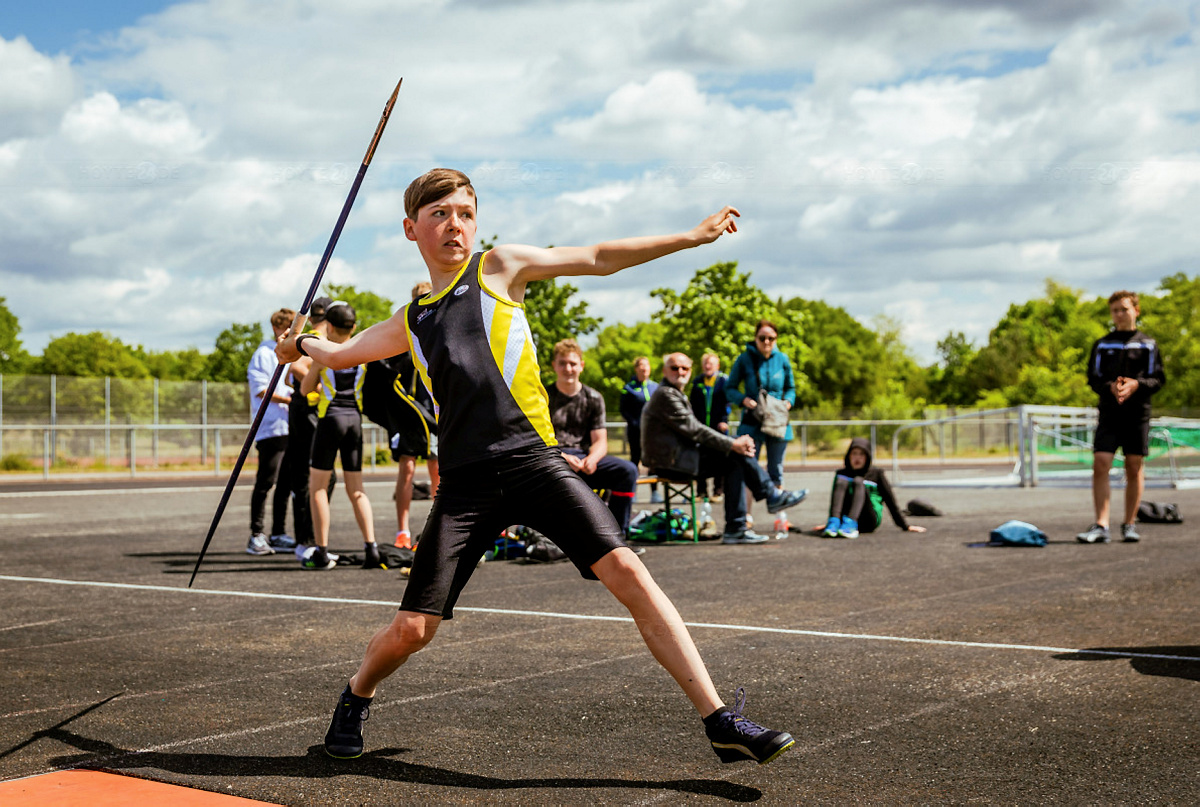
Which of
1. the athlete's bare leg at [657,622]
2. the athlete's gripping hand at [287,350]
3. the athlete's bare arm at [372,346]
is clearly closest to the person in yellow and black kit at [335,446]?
the athlete's gripping hand at [287,350]

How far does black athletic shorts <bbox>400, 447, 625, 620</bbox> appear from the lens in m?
3.61

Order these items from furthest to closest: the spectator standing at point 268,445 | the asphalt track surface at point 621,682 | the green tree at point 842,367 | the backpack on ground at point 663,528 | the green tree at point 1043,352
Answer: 1. the green tree at point 842,367
2. the green tree at point 1043,352
3. the backpack on ground at point 663,528
4. the spectator standing at point 268,445
5. the asphalt track surface at point 621,682

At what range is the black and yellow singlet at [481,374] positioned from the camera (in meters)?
3.63

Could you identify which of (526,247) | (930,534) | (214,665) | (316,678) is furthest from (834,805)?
(930,534)

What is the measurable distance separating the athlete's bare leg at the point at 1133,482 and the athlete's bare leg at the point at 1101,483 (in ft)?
0.54

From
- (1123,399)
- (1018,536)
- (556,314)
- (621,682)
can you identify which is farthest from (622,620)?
(556,314)

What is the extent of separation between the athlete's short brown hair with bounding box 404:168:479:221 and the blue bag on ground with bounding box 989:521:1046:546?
25.3ft

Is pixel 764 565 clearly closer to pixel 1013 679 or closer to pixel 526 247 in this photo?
pixel 1013 679

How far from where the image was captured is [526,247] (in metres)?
3.73

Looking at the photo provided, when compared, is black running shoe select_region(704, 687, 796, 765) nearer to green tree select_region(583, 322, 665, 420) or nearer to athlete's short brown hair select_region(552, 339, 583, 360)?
athlete's short brown hair select_region(552, 339, 583, 360)

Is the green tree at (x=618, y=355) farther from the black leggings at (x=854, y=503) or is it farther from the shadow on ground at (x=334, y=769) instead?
the shadow on ground at (x=334, y=769)

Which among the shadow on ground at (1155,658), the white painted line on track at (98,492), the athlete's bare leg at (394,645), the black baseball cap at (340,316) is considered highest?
the black baseball cap at (340,316)

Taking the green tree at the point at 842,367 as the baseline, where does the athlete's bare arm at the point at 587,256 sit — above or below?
below

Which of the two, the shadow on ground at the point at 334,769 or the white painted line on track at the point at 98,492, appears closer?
the shadow on ground at the point at 334,769
